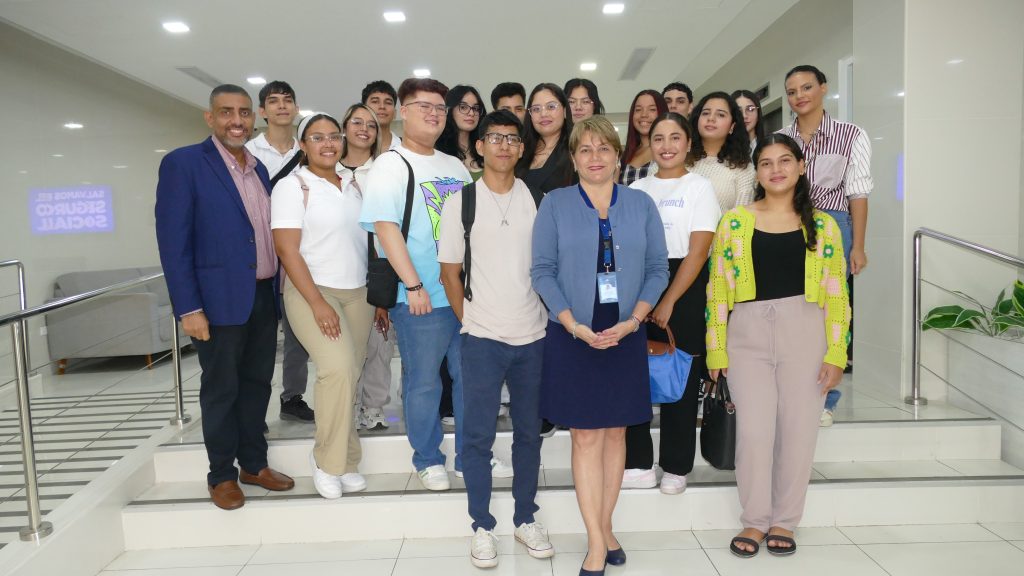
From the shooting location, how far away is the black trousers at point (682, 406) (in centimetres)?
272

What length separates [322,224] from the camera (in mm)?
2756

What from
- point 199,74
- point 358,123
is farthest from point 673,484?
point 199,74

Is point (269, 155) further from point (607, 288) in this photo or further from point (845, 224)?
point (845, 224)

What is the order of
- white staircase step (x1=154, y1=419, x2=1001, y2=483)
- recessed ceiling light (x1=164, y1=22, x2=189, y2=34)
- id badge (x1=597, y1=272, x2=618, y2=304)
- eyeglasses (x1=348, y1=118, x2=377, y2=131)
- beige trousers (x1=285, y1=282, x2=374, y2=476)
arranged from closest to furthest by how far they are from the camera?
id badge (x1=597, y1=272, x2=618, y2=304) → beige trousers (x1=285, y1=282, x2=374, y2=476) → eyeglasses (x1=348, y1=118, x2=377, y2=131) → white staircase step (x1=154, y1=419, x2=1001, y2=483) → recessed ceiling light (x1=164, y1=22, x2=189, y2=34)

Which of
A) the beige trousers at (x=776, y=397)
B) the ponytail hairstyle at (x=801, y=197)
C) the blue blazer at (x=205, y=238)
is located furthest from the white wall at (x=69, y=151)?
the ponytail hairstyle at (x=801, y=197)

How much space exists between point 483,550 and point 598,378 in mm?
873

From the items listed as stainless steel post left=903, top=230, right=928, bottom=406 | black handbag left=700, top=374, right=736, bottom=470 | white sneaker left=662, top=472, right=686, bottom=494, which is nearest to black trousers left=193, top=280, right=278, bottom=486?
white sneaker left=662, top=472, right=686, bottom=494

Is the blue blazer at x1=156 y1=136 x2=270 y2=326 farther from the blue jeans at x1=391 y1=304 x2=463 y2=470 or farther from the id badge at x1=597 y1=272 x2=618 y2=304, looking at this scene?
the id badge at x1=597 y1=272 x2=618 y2=304

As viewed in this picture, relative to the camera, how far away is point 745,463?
266cm

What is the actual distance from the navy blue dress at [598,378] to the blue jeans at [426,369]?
1.91 ft

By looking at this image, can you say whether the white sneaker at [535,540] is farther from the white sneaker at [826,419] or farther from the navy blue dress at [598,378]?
the white sneaker at [826,419]

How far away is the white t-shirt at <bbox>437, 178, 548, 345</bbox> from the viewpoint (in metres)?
2.40

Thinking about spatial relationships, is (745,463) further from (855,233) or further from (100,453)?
(100,453)

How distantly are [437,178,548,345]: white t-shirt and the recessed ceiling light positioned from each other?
494cm
